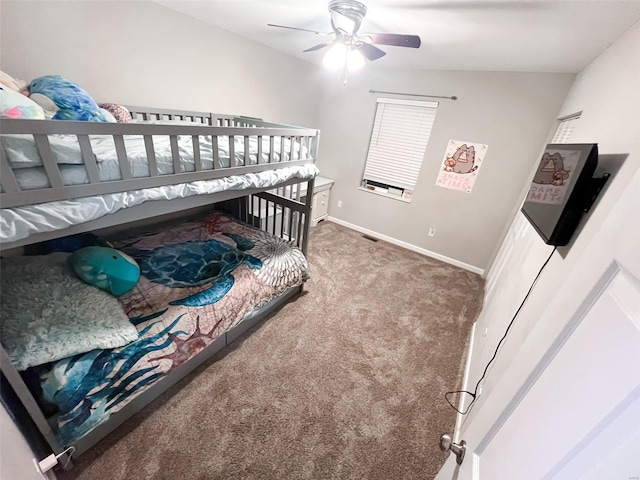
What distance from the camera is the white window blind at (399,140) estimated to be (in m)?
3.25

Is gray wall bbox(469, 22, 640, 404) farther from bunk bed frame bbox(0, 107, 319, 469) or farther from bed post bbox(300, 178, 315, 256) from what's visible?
bed post bbox(300, 178, 315, 256)

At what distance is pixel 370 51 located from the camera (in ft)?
5.88

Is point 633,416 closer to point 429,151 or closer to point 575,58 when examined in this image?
point 575,58

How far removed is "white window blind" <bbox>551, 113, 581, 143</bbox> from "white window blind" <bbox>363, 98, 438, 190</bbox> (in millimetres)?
1234

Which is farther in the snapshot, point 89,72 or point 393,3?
point 89,72

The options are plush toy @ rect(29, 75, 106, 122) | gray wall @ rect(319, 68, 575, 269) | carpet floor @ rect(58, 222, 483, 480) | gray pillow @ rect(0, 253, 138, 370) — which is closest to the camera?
gray pillow @ rect(0, 253, 138, 370)

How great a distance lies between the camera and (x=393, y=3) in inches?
58.0

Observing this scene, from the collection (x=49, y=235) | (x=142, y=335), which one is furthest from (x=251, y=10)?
(x=142, y=335)

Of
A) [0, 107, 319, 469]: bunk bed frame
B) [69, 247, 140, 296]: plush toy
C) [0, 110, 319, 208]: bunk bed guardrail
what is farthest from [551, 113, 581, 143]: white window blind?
[69, 247, 140, 296]: plush toy

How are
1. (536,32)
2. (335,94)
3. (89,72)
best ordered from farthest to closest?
(335,94) → (89,72) → (536,32)

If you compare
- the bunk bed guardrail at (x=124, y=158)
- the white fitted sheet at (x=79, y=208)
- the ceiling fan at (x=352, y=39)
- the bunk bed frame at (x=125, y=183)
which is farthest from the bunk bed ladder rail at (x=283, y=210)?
the ceiling fan at (x=352, y=39)

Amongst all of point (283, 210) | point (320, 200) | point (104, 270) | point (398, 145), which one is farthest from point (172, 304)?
point (398, 145)

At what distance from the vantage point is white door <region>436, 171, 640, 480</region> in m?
0.35

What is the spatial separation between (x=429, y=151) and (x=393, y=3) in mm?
2061
